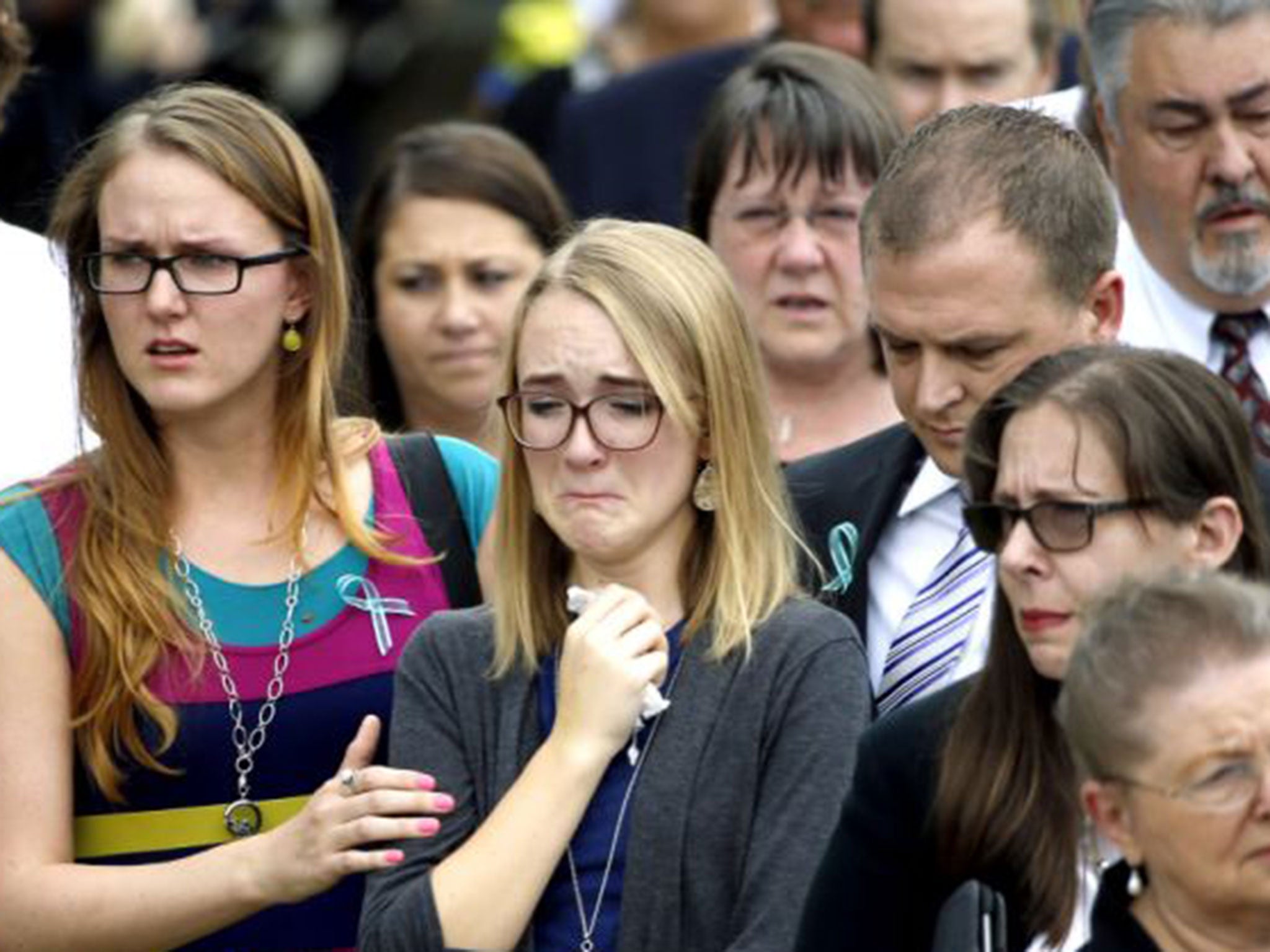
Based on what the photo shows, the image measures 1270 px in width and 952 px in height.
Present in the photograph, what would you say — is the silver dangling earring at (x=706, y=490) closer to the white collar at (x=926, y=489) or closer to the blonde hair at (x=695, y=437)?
the blonde hair at (x=695, y=437)

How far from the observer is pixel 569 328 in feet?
17.7

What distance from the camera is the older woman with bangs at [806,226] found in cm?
715

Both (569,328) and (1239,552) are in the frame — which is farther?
(569,328)

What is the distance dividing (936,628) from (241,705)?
1.14 metres

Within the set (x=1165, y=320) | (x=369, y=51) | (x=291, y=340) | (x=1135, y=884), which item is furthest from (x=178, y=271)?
(x=369, y=51)

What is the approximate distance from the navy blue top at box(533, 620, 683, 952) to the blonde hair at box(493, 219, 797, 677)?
0.25m

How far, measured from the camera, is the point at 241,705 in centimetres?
562

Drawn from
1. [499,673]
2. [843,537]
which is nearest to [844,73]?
[843,537]

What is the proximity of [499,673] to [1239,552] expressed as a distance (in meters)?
1.18

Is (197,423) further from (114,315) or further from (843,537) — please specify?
(843,537)

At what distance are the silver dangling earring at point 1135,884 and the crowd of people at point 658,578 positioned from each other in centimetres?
2

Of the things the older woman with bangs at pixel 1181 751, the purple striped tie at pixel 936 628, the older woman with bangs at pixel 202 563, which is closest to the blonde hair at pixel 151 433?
the older woman with bangs at pixel 202 563

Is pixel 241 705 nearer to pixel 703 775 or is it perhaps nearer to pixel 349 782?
pixel 349 782

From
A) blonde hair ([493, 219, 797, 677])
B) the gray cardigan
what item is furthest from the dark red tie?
the gray cardigan
